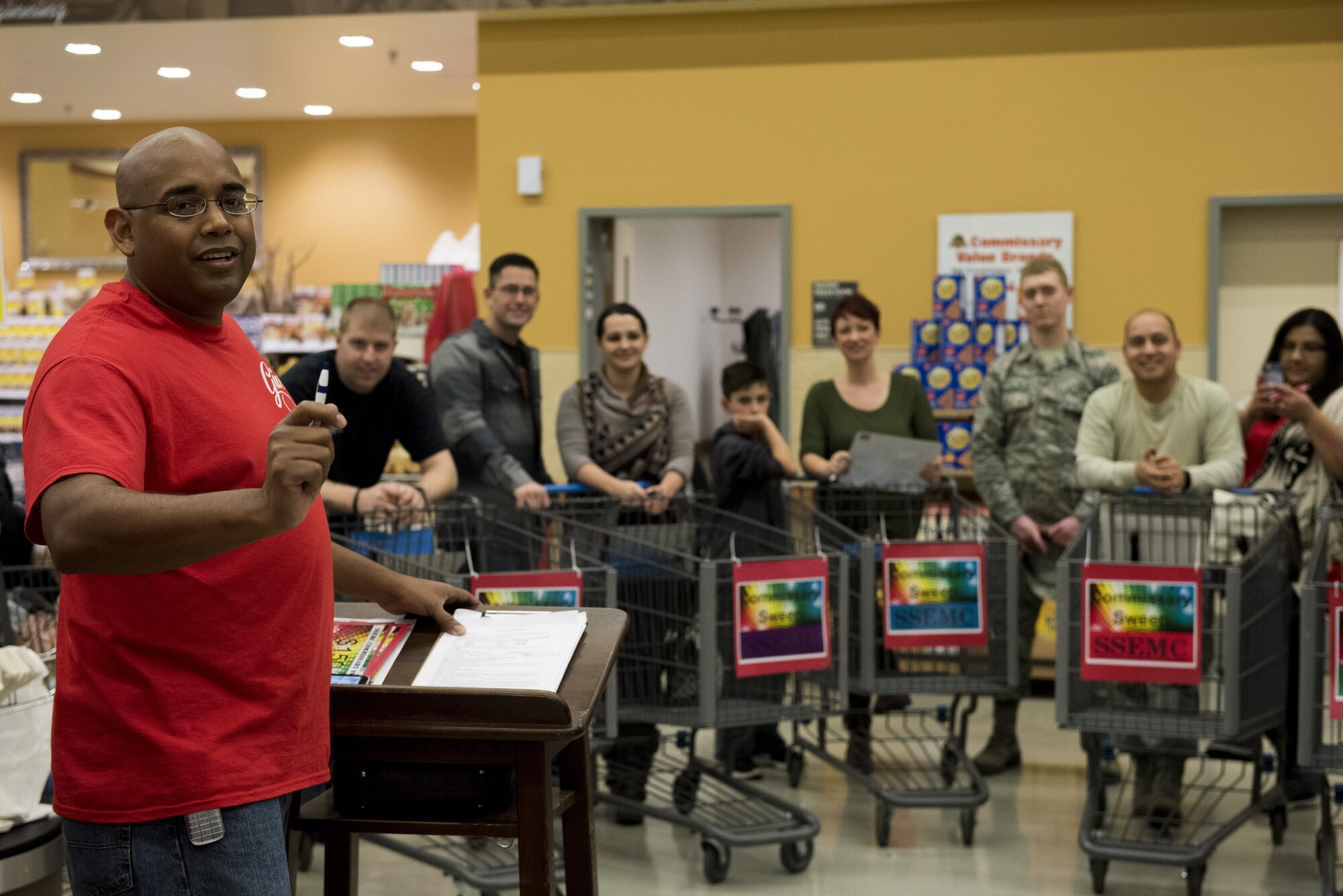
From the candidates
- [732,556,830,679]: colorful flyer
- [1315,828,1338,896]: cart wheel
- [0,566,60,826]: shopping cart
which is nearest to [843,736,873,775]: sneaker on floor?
[732,556,830,679]: colorful flyer

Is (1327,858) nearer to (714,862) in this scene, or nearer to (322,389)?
(714,862)

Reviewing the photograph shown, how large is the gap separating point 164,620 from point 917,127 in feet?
18.1

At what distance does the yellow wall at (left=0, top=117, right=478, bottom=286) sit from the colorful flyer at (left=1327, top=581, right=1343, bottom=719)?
838 cm

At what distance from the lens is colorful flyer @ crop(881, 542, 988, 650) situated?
4.17 meters

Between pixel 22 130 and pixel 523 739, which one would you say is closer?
pixel 523 739

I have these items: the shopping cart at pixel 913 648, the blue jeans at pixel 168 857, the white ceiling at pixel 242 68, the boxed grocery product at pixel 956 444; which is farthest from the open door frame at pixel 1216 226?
the blue jeans at pixel 168 857

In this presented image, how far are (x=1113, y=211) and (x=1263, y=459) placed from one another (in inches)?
91.1

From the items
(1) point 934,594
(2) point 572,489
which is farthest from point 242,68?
(1) point 934,594

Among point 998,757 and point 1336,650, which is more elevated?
point 1336,650

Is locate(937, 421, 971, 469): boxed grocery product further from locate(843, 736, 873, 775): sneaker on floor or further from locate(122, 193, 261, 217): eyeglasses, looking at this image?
locate(122, 193, 261, 217): eyeglasses

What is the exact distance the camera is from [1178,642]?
143 inches

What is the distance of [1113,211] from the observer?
6.34m

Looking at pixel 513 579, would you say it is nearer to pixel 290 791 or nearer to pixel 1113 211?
pixel 290 791

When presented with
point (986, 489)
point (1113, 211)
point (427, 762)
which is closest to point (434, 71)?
point (1113, 211)
